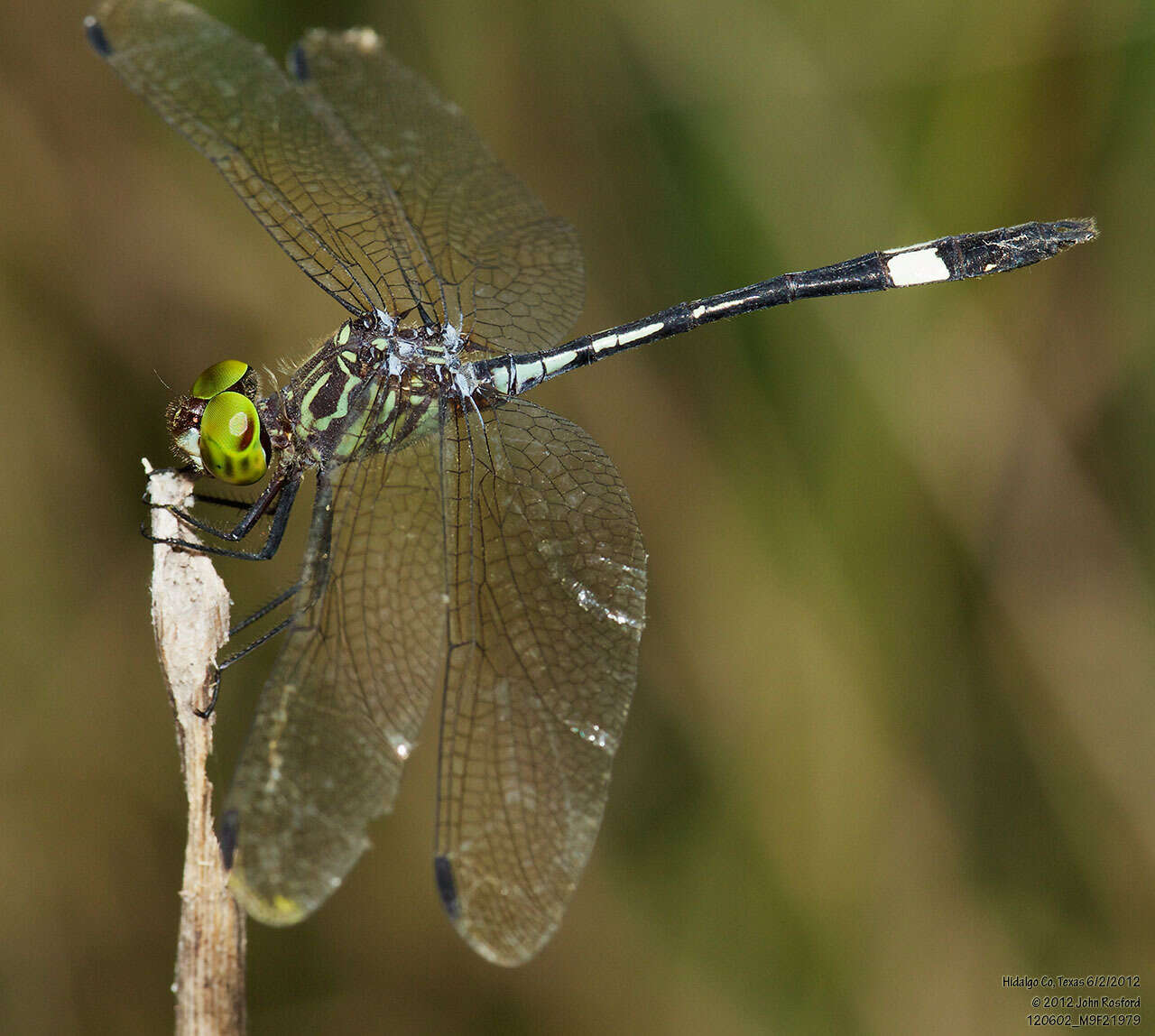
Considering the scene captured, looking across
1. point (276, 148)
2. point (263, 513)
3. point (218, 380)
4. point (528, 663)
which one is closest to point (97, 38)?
point (276, 148)

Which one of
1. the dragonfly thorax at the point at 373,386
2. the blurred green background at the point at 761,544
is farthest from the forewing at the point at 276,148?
the blurred green background at the point at 761,544

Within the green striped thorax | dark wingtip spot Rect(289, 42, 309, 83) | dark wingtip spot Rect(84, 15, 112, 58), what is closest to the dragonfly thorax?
the green striped thorax

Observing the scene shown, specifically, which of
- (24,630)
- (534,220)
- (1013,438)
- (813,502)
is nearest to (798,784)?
(813,502)

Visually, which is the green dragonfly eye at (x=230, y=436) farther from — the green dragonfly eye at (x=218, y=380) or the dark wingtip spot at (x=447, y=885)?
the dark wingtip spot at (x=447, y=885)

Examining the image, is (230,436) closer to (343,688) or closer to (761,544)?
(343,688)

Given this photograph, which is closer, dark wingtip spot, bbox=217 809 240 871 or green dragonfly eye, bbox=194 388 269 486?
dark wingtip spot, bbox=217 809 240 871

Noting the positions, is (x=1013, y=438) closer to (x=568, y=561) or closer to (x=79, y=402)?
(x=568, y=561)

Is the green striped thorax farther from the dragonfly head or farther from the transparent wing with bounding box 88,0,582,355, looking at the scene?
the transparent wing with bounding box 88,0,582,355
